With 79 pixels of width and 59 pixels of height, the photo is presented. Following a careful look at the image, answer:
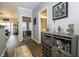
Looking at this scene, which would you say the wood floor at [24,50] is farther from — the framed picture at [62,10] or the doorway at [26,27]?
the doorway at [26,27]

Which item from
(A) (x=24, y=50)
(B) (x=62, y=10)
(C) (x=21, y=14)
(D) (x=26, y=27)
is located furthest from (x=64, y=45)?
(D) (x=26, y=27)

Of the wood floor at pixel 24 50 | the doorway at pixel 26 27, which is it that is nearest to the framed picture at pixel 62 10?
the wood floor at pixel 24 50

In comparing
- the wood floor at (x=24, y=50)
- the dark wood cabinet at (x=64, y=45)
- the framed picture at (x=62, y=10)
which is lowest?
the wood floor at (x=24, y=50)

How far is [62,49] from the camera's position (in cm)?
218

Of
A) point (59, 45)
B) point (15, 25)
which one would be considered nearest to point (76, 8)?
point (59, 45)

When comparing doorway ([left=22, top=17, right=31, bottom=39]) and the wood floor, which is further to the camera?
doorway ([left=22, top=17, right=31, bottom=39])

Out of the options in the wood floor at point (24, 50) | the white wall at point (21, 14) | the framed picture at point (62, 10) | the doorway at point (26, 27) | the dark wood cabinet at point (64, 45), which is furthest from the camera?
the doorway at point (26, 27)

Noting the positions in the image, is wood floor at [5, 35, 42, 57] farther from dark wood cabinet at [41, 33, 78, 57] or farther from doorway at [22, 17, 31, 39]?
doorway at [22, 17, 31, 39]

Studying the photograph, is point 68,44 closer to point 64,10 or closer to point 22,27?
point 64,10

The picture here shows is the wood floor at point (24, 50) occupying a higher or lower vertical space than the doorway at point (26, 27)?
lower

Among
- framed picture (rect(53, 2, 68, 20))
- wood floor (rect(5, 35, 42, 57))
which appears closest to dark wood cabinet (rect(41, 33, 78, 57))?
framed picture (rect(53, 2, 68, 20))

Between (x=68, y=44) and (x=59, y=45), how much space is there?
1.29ft

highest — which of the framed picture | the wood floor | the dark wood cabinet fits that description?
the framed picture

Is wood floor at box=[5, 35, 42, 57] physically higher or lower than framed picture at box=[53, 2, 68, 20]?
lower
